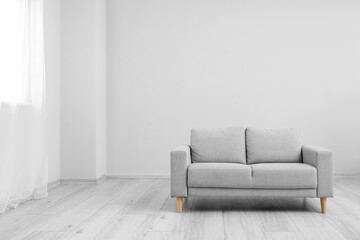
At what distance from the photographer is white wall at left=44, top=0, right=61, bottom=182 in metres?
5.11

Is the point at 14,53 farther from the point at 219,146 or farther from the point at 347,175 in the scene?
the point at 347,175

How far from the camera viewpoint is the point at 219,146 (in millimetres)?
4238

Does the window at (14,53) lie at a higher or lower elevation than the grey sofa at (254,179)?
higher

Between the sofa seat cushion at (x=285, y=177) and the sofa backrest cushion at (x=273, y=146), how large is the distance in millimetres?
546

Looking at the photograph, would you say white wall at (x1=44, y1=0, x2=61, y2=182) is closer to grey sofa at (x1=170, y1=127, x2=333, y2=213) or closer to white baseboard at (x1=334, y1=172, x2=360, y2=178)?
grey sofa at (x1=170, y1=127, x2=333, y2=213)

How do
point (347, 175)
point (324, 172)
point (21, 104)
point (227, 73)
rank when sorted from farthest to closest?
Answer: point (227, 73), point (347, 175), point (21, 104), point (324, 172)

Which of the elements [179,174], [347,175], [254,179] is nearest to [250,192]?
[254,179]

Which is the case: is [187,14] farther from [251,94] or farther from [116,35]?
[251,94]

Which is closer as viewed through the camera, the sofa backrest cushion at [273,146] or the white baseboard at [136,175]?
the sofa backrest cushion at [273,146]

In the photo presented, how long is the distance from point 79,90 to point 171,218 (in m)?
2.74

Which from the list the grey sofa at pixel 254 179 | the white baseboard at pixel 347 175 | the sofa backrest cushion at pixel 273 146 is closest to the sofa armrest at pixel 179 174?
the grey sofa at pixel 254 179

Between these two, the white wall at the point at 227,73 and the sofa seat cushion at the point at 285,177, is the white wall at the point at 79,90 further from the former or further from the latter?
the sofa seat cushion at the point at 285,177

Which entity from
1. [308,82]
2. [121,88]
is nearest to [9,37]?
[121,88]

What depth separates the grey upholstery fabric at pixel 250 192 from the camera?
360 centimetres
